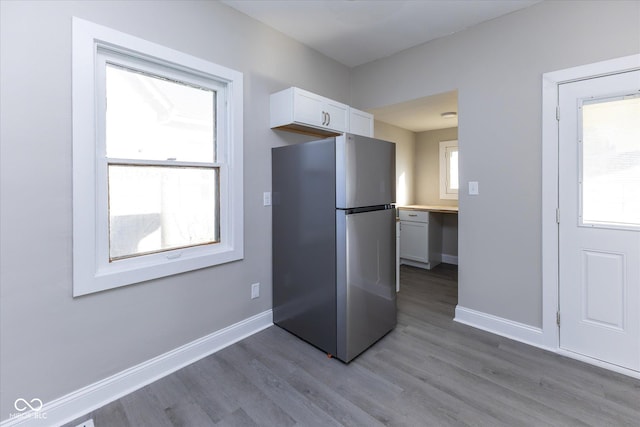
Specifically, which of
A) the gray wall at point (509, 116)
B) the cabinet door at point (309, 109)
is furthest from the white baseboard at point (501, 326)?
the cabinet door at point (309, 109)

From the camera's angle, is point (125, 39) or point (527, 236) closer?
point (125, 39)

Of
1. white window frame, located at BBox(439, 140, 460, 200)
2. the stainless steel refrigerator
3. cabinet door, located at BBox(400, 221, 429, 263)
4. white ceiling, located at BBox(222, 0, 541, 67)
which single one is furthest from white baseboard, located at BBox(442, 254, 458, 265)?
white ceiling, located at BBox(222, 0, 541, 67)

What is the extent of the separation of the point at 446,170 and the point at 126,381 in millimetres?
4892

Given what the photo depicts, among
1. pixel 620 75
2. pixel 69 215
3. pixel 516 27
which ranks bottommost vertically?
pixel 69 215

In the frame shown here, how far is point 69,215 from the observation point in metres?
1.58

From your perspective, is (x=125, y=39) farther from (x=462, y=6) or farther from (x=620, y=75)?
(x=620, y=75)

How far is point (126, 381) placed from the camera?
5.84ft

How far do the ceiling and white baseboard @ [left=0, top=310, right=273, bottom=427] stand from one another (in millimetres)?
2565

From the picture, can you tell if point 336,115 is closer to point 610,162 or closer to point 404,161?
point 610,162

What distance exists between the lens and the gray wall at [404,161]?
185 inches

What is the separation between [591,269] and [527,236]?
0.43 m

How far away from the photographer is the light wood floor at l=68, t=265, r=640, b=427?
5.17ft

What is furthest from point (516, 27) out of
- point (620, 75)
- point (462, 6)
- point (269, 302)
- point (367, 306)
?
point (269, 302)

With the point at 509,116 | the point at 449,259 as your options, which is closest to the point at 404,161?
the point at 449,259
